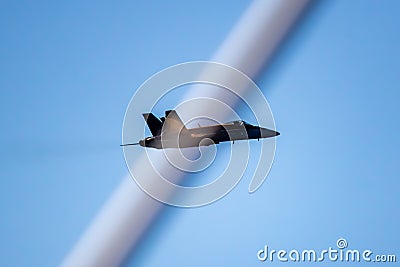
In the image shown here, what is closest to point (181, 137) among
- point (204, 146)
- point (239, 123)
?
point (204, 146)

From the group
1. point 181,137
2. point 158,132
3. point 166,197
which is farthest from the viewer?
point 158,132

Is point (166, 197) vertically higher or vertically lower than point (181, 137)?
lower

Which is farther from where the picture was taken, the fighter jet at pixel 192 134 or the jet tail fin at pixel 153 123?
the jet tail fin at pixel 153 123

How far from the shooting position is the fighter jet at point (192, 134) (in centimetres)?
4984

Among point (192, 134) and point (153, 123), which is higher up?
point (153, 123)

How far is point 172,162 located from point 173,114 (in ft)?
16.8

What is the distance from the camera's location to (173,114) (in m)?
51.1

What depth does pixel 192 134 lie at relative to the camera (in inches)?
1964

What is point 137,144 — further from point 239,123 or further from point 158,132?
point 239,123

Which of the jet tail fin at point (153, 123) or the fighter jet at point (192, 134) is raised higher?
the jet tail fin at point (153, 123)

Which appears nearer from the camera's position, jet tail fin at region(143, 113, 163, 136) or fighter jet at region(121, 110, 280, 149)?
fighter jet at region(121, 110, 280, 149)

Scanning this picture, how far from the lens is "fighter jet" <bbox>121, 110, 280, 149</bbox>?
1962 inches

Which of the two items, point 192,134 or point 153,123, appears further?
point 153,123

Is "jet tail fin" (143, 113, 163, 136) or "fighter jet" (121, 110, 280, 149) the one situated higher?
"jet tail fin" (143, 113, 163, 136)
